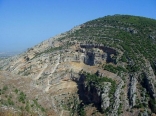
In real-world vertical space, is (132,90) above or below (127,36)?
below

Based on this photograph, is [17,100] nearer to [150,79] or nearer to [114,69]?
[114,69]

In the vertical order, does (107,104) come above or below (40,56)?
below

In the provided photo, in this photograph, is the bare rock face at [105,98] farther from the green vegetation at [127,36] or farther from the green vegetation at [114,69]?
the green vegetation at [127,36]

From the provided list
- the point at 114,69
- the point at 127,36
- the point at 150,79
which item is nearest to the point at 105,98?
the point at 114,69

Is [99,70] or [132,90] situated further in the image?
[99,70]

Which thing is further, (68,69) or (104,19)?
(104,19)

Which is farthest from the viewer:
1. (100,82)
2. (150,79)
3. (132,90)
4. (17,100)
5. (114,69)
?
(114,69)

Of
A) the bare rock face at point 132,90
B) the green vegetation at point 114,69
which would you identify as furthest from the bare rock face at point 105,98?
the green vegetation at point 114,69

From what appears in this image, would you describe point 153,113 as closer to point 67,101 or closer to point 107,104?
point 107,104

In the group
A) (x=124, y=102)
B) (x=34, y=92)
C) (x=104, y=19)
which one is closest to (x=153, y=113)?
(x=124, y=102)
